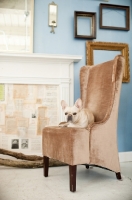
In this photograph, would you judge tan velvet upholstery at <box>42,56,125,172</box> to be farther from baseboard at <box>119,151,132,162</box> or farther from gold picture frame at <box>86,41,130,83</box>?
baseboard at <box>119,151,132,162</box>

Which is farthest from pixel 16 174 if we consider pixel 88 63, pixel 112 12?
pixel 112 12

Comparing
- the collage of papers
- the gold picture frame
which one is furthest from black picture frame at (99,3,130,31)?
the collage of papers

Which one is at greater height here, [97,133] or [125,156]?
[97,133]

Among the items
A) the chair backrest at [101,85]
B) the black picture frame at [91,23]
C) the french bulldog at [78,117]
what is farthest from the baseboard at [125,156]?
the black picture frame at [91,23]

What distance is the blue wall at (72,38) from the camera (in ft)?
11.9

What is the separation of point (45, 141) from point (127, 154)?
154cm

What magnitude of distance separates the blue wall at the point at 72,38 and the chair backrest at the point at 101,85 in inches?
24.0

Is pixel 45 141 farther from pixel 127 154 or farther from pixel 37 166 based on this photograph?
pixel 127 154

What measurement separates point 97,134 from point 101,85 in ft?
2.05

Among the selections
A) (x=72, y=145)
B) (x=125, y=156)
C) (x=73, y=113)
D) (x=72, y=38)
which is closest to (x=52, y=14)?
(x=72, y=38)

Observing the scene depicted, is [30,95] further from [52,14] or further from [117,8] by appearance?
[117,8]

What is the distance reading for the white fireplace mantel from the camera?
344 cm

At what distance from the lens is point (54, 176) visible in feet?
9.04

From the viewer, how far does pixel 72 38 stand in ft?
12.2
